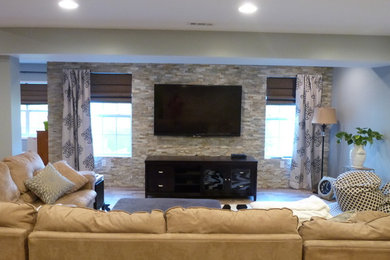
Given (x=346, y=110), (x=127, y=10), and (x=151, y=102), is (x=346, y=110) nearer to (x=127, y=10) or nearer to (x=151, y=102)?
(x=151, y=102)

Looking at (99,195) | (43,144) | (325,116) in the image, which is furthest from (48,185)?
(325,116)

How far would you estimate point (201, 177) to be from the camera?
517 centimetres

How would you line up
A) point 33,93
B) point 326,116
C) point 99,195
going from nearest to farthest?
point 99,195 < point 326,116 < point 33,93

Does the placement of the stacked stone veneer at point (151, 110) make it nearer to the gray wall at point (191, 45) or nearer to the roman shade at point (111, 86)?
the roman shade at point (111, 86)

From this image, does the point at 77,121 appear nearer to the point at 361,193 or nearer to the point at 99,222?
the point at 99,222

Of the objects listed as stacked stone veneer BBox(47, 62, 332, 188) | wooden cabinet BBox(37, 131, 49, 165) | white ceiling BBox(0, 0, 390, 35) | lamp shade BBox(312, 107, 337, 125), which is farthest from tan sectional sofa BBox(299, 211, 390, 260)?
wooden cabinet BBox(37, 131, 49, 165)

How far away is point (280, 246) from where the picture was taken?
1.80 metres

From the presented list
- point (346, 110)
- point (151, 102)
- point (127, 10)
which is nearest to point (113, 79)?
point (151, 102)

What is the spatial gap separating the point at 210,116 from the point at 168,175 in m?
1.30

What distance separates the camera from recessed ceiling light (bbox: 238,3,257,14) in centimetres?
285

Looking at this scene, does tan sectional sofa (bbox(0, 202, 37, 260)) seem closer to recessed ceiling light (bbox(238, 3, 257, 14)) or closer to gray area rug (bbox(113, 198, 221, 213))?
gray area rug (bbox(113, 198, 221, 213))

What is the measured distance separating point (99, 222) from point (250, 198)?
3789 millimetres

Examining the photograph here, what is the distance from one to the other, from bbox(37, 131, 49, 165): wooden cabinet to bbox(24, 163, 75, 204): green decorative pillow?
2.63 m

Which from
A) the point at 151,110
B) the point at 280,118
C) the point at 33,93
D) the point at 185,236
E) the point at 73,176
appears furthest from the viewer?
the point at 33,93
